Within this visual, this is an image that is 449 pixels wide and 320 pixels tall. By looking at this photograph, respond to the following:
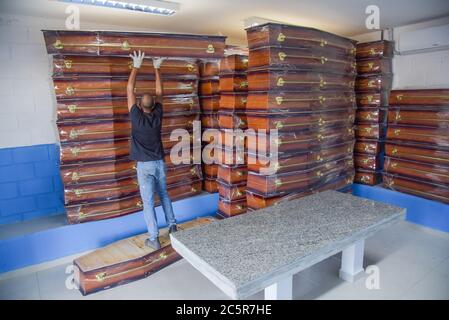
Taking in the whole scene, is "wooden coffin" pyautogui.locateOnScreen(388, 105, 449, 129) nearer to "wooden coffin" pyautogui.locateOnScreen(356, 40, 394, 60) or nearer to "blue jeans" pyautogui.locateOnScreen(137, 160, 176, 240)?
"wooden coffin" pyautogui.locateOnScreen(356, 40, 394, 60)

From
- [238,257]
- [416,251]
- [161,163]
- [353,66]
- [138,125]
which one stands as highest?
[353,66]

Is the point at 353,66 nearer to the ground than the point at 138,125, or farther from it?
farther from it

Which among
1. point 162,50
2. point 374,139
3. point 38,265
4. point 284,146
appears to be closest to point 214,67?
point 162,50

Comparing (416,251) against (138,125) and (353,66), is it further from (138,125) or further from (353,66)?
(138,125)

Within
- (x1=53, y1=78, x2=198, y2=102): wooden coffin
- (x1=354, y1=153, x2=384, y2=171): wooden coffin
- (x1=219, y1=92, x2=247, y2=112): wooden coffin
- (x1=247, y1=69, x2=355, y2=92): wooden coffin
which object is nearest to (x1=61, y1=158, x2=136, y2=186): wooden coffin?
(x1=53, y1=78, x2=198, y2=102): wooden coffin

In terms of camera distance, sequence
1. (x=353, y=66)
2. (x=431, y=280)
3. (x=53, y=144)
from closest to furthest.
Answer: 1. (x=431, y=280)
2. (x=53, y=144)
3. (x=353, y=66)

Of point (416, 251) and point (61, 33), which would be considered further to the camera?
point (416, 251)

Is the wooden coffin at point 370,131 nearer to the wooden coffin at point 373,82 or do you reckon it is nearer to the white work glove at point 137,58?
the wooden coffin at point 373,82

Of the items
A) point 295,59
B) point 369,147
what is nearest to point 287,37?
point 295,59

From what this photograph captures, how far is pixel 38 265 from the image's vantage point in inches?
131

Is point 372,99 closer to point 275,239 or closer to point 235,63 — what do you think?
point 235,63

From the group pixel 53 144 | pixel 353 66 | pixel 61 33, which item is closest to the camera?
pixel 61 33

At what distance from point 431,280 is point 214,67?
348 centimetres

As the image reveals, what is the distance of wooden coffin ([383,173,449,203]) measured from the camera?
13.5 ft
